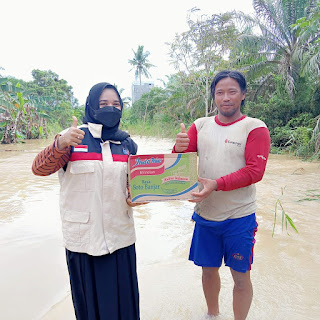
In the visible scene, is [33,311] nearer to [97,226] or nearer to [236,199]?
[97,226]

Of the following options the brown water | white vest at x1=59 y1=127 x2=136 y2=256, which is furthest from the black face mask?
the brown water

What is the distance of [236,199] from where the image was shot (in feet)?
5.98

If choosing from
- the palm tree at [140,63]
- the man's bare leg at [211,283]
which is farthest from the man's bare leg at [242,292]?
the palm tree at [140,63]

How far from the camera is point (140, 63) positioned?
3809 centimetres

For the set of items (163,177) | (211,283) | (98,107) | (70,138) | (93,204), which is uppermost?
(98,107)

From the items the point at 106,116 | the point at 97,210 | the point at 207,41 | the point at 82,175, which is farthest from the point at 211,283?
the point at 207,41

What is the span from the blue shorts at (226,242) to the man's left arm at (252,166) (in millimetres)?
244

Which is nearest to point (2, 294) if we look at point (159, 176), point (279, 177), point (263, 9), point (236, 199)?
point (159, 176)

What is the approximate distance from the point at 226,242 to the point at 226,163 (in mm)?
481

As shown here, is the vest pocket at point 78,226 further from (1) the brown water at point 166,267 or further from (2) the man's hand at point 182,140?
(1) the brown water at point 166,267

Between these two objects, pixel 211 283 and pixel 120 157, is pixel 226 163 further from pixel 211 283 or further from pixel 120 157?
pixel 211 283

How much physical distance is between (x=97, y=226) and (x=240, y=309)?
1.02m

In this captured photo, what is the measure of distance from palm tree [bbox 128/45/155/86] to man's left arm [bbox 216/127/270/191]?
3778 cm

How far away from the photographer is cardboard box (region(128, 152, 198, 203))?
1.64 m
